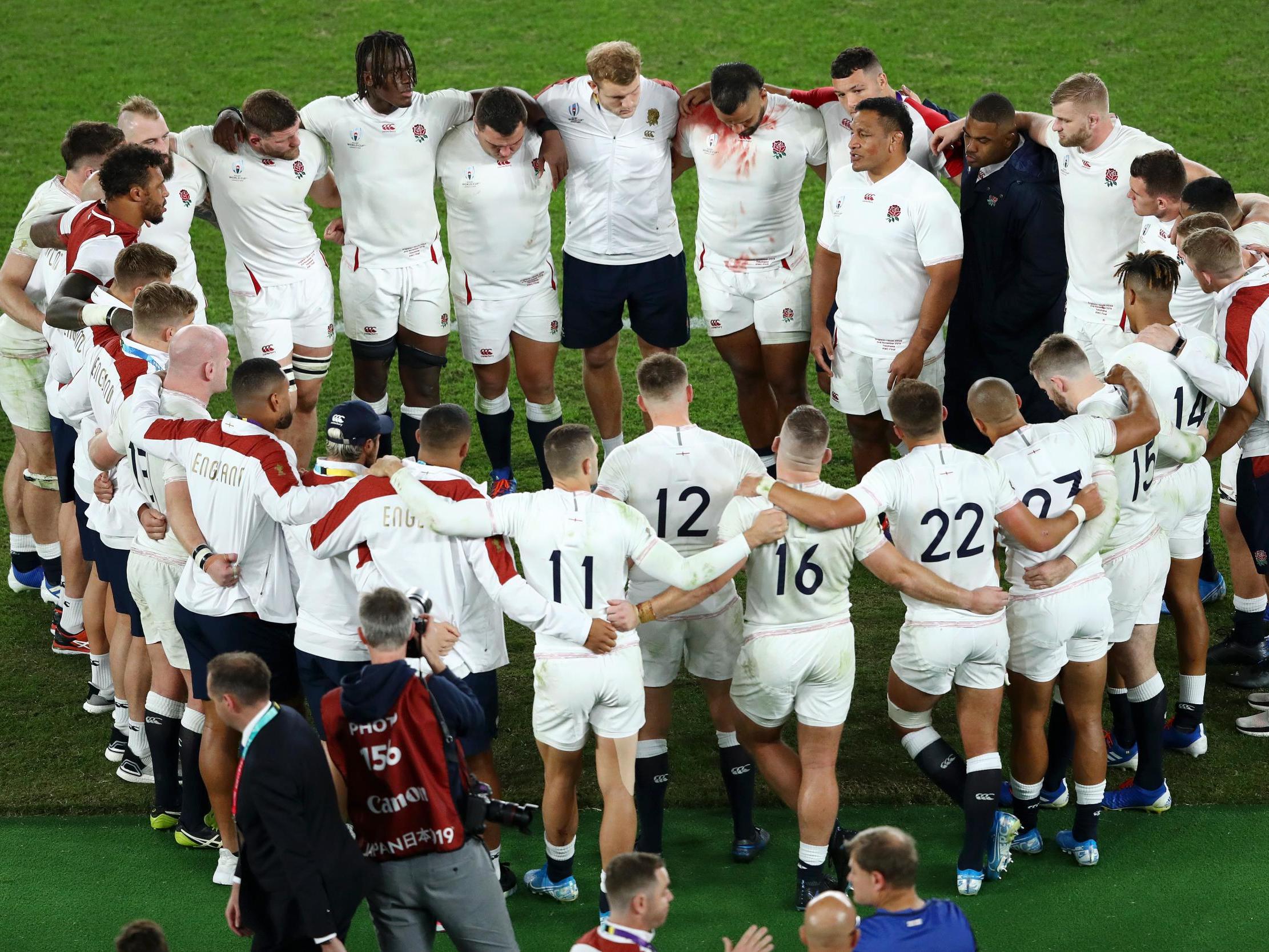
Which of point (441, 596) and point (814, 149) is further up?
point (814, 149)

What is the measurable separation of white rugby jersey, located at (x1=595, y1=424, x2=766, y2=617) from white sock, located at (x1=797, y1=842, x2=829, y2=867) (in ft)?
3.03

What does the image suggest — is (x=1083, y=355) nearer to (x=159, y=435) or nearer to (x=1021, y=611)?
(x=1021, y=611)

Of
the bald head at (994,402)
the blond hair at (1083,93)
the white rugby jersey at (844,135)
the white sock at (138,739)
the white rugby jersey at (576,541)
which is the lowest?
the white sock at (138,739)

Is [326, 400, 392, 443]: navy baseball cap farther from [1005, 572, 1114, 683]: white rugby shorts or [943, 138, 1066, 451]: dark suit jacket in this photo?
[943, 138, 1066, 451]: dark suit jacket

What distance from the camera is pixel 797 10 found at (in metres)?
15.7

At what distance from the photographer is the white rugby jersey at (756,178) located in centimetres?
769

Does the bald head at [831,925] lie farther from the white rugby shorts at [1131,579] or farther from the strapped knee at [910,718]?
the white rugby shorts at [1131,579]

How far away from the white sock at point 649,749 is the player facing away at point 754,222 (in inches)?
109

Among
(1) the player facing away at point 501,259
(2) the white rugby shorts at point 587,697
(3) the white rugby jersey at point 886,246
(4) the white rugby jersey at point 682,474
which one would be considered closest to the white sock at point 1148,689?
(4) the white rugby jersey at point 682,474

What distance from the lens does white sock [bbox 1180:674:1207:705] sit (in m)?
Result: 6.51

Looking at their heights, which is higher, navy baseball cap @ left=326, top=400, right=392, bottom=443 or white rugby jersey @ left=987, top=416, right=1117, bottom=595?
navy baseball cap @ left=326, top=400, right=392, bottom=443

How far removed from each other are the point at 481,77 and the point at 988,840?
35.6 ft

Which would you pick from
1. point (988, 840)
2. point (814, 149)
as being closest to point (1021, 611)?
point (988, 840)

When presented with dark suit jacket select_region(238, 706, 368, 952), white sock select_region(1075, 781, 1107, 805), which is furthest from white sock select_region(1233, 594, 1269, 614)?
dark suit jacket select_region(238, 706, 368, 952)
